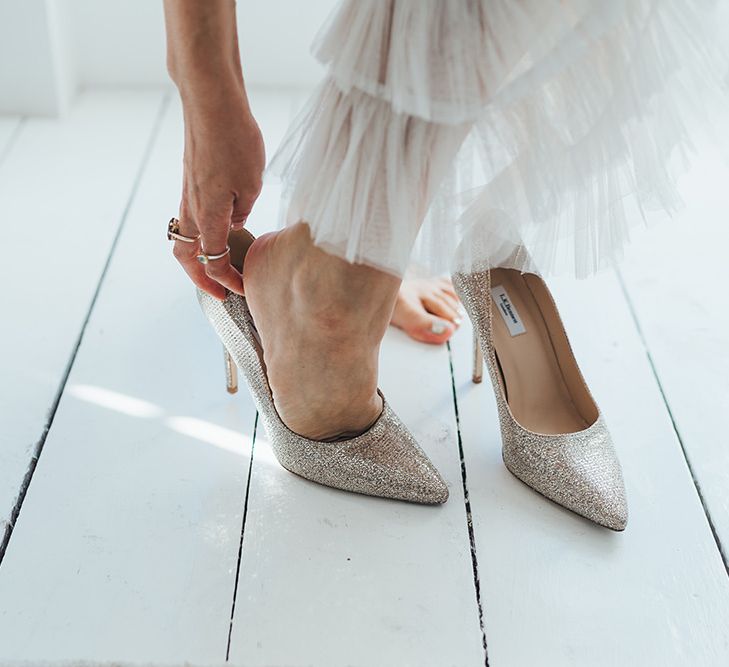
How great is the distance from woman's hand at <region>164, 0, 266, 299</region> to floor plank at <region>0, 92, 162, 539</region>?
14.0 inches

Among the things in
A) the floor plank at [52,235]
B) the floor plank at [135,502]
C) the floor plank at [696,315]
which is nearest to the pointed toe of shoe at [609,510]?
the floor plank at [696,315]

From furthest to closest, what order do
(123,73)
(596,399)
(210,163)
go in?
(123,73) < (596,399) < (210,163)

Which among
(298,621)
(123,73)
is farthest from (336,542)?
(123,73)

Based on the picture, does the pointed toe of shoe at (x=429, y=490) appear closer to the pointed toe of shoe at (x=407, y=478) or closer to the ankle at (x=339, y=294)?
the pointed toe of shoe at (x=407, y=478)

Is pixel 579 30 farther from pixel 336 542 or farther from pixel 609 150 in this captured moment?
pixel 336 542

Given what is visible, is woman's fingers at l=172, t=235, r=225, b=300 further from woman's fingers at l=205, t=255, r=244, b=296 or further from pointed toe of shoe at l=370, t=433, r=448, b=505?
pointed toe of shoe at l=370, t=433, r=448, b=505

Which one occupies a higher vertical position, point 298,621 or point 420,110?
point 420,110

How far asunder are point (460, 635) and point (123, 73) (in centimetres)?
161

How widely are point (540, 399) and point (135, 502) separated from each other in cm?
47

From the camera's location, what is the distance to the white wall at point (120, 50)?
1.96 m

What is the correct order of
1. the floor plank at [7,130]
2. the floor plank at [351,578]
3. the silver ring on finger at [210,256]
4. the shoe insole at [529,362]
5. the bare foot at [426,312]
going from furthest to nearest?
A: 1. the floor plank at [7,130]
2. the bare foot at [426,312]
3. the shoe insole at [529,362]
4. the silver ring on finger at [210,256]
5. the floor plank at [351,578]

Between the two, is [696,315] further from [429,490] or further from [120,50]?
[120,50]

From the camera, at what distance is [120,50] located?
2.13 m

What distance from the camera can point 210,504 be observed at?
1063mm
